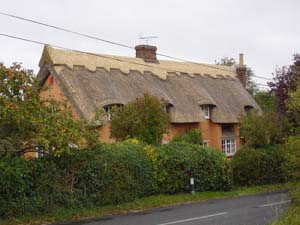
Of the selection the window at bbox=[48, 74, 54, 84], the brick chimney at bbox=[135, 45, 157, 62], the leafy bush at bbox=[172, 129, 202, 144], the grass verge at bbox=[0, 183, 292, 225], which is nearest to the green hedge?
the grass verge at bbox=[0, 183, 292, 225]

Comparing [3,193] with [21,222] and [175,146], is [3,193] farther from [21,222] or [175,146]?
[175,146]

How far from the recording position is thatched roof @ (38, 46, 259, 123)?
32594 millimetres

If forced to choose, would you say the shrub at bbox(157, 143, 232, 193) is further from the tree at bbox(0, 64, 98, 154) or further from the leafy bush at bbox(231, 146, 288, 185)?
the tree at bbox(0, 64, 98, 154)

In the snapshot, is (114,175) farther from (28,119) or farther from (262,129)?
(262,129)

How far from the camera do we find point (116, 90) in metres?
34.0

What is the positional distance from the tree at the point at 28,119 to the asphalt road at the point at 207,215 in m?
2.74

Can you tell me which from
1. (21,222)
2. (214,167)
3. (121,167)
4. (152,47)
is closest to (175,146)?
(214,167)

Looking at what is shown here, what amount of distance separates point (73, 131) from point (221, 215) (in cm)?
548

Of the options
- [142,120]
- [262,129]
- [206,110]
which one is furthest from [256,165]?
[206,110]

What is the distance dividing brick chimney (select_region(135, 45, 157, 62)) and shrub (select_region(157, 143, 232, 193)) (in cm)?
1602

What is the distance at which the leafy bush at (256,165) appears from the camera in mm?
29203

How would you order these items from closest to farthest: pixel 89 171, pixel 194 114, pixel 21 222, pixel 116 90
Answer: pixel 21 222
pixel 89 171
pixel 116 90
pixel 194 114

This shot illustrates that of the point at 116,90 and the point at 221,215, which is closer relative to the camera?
the point at 221,215

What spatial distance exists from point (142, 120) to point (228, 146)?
62.0 ft
